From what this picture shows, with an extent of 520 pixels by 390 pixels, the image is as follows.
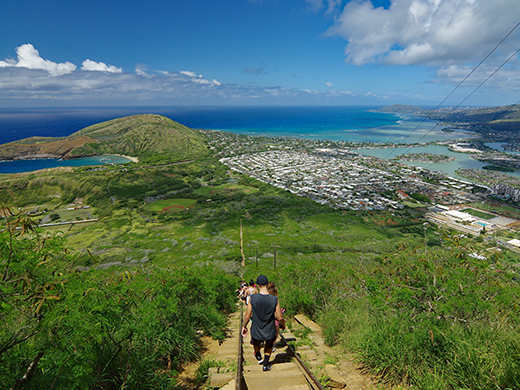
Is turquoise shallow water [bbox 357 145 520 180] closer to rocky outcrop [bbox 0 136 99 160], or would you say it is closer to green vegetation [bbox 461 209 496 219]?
green vegetation [bbox 461 209 496 219]

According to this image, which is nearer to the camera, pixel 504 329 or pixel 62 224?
pixel 504 329

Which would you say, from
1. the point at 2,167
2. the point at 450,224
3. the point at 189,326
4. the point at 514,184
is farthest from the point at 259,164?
the point at 2,167

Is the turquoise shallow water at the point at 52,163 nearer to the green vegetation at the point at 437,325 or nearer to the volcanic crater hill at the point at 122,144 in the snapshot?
the volcanic crater hill at the point at 122,144

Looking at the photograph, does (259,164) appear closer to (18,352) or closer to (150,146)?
(150,146)

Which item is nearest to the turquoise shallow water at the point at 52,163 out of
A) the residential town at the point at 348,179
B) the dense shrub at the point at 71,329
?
the residential town at the point at 348,179

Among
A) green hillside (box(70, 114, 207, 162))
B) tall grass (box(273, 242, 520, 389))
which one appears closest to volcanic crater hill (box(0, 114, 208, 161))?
green hillside (box(70, 114, 207, 162))

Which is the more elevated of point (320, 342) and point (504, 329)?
point (504, 329)
